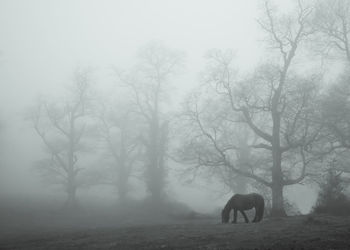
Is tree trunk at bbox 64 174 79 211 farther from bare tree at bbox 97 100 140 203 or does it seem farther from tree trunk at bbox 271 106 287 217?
tree trunk at bbox 271 106 287 217

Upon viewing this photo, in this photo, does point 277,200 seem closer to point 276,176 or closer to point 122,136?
point 276,176

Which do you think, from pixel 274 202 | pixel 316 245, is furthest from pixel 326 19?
pixel 316 245

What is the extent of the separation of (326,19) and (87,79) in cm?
2965

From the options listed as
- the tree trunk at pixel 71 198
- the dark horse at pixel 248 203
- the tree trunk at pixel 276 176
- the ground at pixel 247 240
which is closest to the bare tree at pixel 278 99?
the tree trunk at pixel 276 176

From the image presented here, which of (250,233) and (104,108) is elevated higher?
(104,108)

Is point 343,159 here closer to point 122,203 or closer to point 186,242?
point 186,242

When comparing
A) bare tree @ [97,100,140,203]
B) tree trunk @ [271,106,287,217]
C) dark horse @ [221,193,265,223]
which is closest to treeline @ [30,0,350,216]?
tree trunk @ [271,106,287,217]

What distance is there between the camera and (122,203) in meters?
46.8

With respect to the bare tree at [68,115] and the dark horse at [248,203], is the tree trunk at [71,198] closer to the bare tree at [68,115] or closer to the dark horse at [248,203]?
the bare tree at [68,115]

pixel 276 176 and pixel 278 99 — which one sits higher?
pixel 278 99

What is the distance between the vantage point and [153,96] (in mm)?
Result: 44094

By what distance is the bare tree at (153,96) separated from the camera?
43312mm

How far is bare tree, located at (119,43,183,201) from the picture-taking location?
43.3 meters

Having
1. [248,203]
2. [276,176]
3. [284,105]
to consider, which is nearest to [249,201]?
[248,203]
